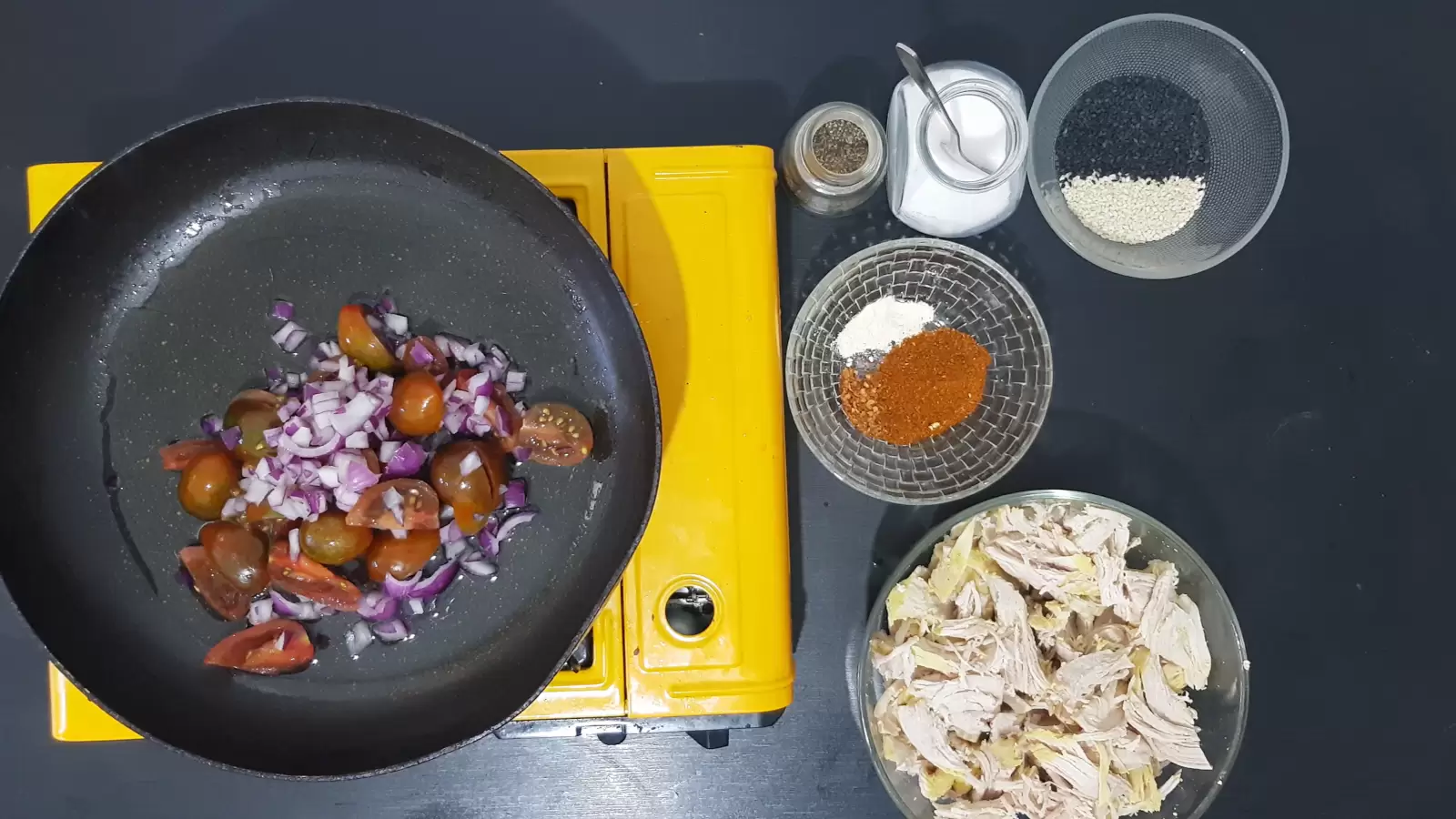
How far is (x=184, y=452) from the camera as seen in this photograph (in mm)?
890

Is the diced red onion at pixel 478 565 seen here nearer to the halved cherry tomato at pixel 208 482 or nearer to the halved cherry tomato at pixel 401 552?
the halved cherry tomato at pixel 401 552

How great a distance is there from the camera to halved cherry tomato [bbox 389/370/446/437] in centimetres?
88

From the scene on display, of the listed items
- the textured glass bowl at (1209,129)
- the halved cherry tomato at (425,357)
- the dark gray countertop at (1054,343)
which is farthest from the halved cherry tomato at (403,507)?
the textured glass bowl at (1209,129)

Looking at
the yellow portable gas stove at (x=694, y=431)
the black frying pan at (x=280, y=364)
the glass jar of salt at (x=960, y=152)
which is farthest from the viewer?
the glass jar of salt at (x=960, y=152)

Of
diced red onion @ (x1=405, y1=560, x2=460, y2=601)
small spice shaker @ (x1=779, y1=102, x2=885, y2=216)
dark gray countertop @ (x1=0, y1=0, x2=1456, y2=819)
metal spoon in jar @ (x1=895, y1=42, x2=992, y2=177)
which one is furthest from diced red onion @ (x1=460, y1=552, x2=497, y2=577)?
metal spoon in jar @ (x1=895, y1=42, x2=992, y2=177)

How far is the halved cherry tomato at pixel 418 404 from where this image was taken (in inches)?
34.8

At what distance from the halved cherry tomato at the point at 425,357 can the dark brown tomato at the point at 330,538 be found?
160 mm

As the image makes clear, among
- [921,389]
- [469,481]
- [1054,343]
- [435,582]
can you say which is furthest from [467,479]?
[1054,343]

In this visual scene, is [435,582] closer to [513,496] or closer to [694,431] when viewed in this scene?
[513,496]

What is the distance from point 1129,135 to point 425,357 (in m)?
0.92

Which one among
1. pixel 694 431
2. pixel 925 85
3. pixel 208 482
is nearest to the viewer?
pixel 208 482

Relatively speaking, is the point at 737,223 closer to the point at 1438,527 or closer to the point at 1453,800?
the point at 1438,527

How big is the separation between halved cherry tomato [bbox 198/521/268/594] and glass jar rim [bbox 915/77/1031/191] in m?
0.84

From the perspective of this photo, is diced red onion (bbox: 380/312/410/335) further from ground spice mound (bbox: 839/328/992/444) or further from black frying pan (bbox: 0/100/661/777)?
ground spice mound (bbox: 839/328/992/444)
